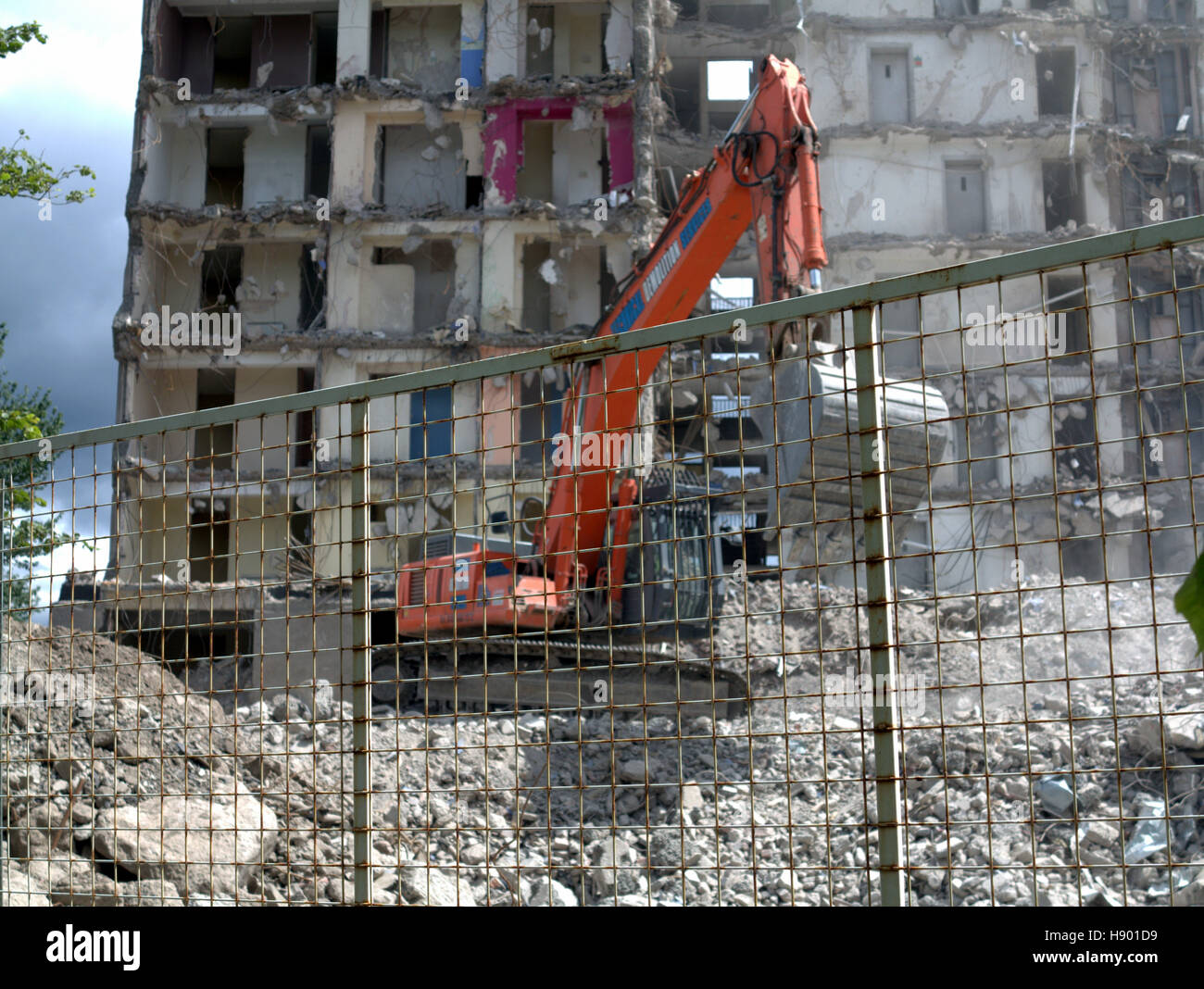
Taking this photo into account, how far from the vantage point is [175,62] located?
32531 mm

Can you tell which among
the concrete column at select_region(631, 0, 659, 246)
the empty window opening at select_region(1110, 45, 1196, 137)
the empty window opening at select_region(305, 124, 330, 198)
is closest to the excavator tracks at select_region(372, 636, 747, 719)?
the concrete column at select_region(631, 0, 659, 246)

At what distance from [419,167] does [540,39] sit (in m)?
4.30

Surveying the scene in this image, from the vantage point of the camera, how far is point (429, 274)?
30859 mm

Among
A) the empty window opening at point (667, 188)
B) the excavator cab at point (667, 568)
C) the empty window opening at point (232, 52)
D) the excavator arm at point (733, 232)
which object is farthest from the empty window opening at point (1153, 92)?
the excavator arm at point (733, 232)

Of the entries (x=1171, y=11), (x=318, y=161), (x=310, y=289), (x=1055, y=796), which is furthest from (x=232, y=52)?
→ (x=1055, y=796)

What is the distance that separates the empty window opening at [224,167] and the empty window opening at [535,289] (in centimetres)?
754

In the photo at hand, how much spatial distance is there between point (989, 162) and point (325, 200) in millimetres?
16434

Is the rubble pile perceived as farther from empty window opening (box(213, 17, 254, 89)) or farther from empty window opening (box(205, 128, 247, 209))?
empty window opening (box(213, 17, 254, 89))

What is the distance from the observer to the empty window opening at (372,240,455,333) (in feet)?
100

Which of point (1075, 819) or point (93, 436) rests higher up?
point (93, 436)

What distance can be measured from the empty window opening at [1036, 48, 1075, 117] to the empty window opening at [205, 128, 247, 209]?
20519 mm

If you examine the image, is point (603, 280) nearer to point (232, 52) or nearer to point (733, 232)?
point (232, 52)
